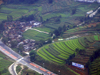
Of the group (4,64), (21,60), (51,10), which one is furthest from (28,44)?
(51,10)

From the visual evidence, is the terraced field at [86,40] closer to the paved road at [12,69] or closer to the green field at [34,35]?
the green field at [34,35]

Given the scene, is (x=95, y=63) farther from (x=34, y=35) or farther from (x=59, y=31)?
(x=34, y=35)

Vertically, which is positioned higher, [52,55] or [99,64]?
[99,64]

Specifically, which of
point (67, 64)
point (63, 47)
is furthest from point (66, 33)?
point (67, 64)

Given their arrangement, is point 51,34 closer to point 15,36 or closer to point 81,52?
point 15,36

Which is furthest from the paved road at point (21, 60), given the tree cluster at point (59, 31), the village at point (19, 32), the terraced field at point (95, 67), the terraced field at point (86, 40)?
the tree cluster at point (59, 31)

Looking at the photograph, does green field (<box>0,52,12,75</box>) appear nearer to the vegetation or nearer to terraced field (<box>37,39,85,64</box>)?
terraced field (<box>37,39,85,64</box>)
